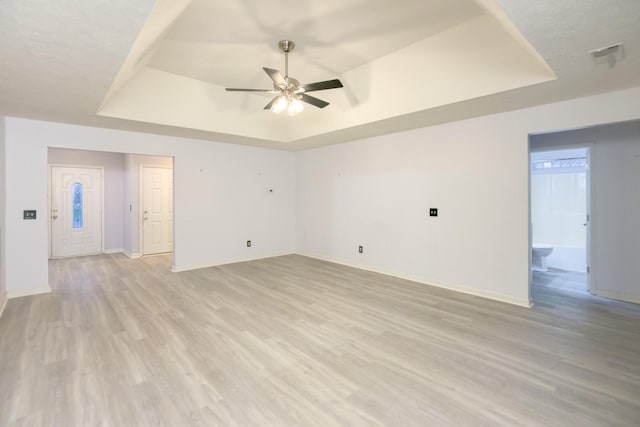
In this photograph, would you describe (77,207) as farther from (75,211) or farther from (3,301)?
(3,301)

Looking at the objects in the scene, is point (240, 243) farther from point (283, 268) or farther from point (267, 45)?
point (267, 45)

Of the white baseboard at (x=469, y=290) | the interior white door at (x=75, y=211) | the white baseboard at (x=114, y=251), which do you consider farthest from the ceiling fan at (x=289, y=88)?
the white baseboard at (x=114, y=251)

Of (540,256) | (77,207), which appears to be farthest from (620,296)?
(77,207)

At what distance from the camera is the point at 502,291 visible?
3.78 meters

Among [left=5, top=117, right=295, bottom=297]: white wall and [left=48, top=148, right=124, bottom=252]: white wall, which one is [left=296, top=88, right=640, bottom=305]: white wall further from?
[left=48, top=148, right=124, bottom=252]: white wall

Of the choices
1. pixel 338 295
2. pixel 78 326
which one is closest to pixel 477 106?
pixel 338 295

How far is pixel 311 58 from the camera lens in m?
3.77

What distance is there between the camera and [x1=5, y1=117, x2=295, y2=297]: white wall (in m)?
4.05

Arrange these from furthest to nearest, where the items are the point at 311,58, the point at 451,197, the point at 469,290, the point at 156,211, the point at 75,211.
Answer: the point at 156,211 → the point at 75,211 → the point at 451,197 → the point at 469,290 → the point at 311,58

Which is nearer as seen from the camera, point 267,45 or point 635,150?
point 267,45

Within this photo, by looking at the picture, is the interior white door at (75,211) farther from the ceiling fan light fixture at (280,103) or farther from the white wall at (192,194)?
the ceiling fan light fixture at (280,103)

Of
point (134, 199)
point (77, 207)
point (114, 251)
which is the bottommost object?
point (114, 251)

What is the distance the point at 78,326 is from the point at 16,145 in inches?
112

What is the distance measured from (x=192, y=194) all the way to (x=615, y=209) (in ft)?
21.5
